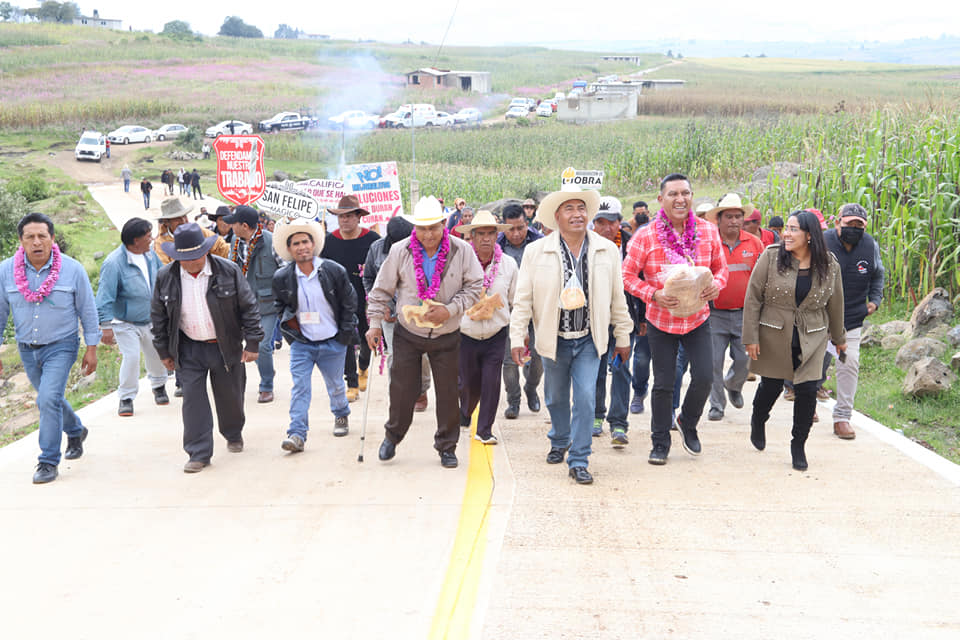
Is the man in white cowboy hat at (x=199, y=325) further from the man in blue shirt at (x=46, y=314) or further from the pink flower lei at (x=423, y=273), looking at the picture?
the pink flower lei at (x=423, y=273)

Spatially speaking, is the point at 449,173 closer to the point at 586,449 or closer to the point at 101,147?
the point at 101,147

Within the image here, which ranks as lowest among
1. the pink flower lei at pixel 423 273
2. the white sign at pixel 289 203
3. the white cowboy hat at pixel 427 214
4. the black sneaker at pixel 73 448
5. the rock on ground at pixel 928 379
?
the black sneaker at pixel 73 448

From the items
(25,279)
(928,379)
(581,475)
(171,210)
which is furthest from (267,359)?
(928,379)

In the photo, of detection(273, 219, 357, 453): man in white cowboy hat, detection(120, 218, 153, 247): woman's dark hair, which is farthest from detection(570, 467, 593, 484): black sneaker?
detection(120, 218, 153, 247): woman's dark hair

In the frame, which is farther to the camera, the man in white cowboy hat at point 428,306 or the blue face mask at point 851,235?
the blue face mask at point 851,235

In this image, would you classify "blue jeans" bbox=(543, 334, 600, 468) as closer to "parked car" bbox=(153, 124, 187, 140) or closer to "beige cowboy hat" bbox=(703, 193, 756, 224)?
"beige cowboy hat" bbox=(703, 193, 756, 224)

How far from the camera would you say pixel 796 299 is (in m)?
6.71

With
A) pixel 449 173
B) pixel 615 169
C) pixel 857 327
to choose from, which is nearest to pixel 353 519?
pixel 857 327

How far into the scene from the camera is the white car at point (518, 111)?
6269 cm

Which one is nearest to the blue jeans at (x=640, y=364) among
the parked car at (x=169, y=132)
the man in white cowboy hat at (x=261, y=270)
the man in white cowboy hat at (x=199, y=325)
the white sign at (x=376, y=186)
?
the man in white cowboy hat at (x=199, y=325)

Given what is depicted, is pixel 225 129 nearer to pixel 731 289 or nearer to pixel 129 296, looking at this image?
pixel 129 296

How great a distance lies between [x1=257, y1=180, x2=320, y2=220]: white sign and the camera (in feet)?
42.8

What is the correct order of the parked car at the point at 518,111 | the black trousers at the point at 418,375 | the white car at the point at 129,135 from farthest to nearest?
the parked car at the point at 518,111 < the white car at the point at 129,135 < the black trousers at the point at 418,375

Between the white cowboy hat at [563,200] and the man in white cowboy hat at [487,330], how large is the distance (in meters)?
0.84
